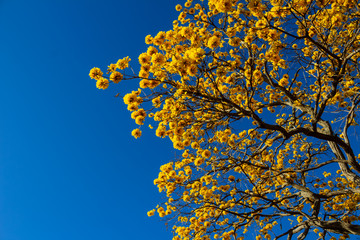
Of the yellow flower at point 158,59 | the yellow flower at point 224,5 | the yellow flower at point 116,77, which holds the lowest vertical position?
the yellow flower at point 116,77

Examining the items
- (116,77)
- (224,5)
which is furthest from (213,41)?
(116,77)

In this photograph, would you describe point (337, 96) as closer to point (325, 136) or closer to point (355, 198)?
point (325, 136)

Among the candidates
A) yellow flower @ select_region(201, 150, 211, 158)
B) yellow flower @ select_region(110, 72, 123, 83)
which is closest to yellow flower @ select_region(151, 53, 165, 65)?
yellow flower @ select_region(110, 72, 123, 83)

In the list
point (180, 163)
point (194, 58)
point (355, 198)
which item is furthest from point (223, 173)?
point (355, 198)

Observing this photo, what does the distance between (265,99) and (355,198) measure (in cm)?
376

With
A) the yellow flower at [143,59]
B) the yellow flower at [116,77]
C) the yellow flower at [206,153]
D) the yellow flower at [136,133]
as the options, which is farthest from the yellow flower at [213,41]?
the yellow flower at [206,153]

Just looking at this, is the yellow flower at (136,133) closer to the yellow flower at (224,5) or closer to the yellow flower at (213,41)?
the yellow flower at (213,41)

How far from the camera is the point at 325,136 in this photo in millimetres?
4430

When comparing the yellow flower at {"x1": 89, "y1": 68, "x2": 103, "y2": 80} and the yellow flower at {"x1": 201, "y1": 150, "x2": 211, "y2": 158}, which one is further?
the yellow flower at {"x1": 201, "y1": 150, "x2": 211, "y2": 158}

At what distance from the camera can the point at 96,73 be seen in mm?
3312

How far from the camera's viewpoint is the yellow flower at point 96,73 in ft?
10.7

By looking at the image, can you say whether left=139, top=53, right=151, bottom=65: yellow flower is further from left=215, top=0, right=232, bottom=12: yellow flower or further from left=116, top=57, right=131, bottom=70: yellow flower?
left=215, top=0, right=232, bottom=12: yellow flower

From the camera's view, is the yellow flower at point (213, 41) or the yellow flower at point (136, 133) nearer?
the yellow flower at point (213, 41)

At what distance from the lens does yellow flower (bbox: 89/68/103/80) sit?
3.28 meters
